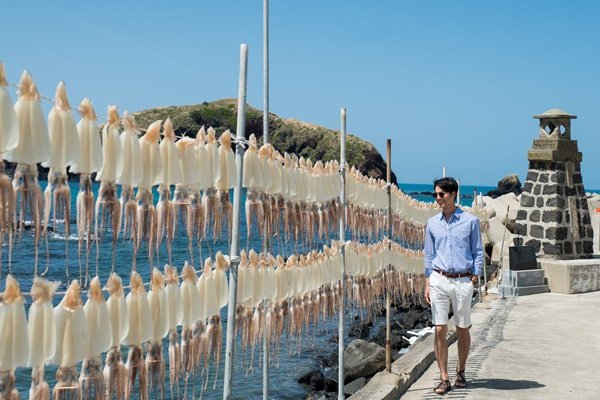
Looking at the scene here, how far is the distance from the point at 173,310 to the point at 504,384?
5182 millimetres

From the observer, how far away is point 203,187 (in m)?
4.37

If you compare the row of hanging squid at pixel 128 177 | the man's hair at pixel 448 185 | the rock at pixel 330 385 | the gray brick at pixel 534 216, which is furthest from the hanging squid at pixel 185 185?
the gray brick at pixel 534 216

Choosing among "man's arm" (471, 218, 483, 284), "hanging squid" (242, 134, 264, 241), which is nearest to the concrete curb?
"man's arm" (471, 218, 483, 284)

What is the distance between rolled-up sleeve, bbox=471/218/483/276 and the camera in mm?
7609

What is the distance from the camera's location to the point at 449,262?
7.59 metres

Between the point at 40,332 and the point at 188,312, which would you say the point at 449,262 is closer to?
the point at 188,312

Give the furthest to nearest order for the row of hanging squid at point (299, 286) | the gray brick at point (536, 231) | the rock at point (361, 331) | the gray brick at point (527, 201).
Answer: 1. the rock at point (361, 331)
2. the gray brick at point (527, 201)
3. the gray brick at point (536, 231)
4. the row of hanging squid at point (299, 286)

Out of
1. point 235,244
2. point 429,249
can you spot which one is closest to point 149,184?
point 235,244

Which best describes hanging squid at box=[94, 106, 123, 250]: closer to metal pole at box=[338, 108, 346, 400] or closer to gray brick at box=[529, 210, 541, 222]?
metal pole at box=[338, 108, 346, 400]

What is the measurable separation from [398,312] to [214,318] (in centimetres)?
1913

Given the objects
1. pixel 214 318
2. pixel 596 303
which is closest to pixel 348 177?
pixel 214 318

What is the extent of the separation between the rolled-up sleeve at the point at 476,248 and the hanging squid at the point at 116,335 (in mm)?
4693

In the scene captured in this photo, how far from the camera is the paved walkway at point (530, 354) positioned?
7977mm

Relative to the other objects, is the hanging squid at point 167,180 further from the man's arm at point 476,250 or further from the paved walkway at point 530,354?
the paved walkway at point 530,354
